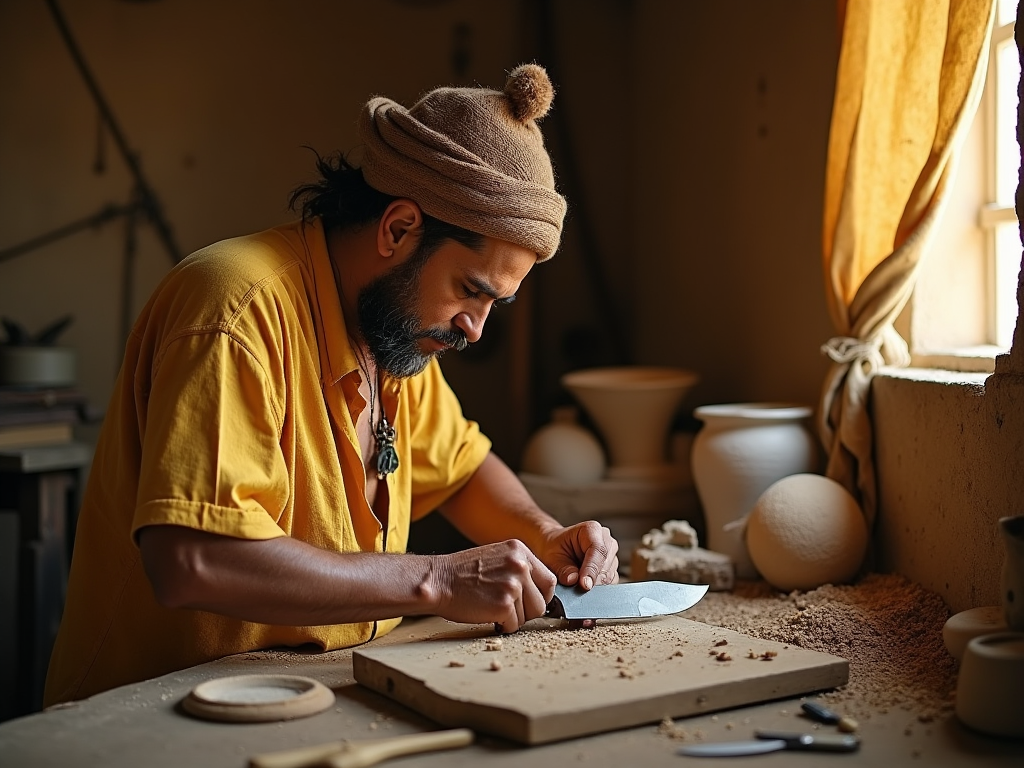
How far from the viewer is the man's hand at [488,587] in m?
1.69

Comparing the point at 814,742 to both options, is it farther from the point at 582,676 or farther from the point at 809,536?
the point at 809,536

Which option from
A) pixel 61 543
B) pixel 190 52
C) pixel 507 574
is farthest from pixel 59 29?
pixel 507 574

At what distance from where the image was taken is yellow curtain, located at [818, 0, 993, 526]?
7.45 feet

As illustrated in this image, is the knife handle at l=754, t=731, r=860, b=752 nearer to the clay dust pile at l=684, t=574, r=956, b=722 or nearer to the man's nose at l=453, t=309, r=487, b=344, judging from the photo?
the clay dust pile at l=684, t=574, r=956, b=722

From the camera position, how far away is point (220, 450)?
158cm

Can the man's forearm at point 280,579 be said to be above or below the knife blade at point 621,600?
above

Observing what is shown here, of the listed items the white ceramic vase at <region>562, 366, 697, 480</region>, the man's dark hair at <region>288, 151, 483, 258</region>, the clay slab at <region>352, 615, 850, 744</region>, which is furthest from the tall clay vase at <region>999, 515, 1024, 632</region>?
the white ceramic vase at <region>562, 366, 697, 480</region>

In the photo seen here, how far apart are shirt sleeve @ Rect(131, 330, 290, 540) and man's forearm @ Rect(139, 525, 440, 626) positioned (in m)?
Answer: 0.03

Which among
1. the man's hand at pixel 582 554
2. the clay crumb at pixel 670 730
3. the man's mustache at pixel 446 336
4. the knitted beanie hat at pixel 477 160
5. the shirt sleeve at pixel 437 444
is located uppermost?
the knitted beanie hat at pixel 477 160

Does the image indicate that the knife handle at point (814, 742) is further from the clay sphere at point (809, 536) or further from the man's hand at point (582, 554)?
the clay sphere at point (809, 536)

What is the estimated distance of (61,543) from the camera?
3262mm

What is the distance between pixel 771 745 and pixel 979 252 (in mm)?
1603

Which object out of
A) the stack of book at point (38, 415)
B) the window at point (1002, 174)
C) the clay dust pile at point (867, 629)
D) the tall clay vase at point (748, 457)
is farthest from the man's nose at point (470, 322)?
the stack of book at point (38, 415)

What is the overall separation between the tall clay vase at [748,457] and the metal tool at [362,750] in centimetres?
137
